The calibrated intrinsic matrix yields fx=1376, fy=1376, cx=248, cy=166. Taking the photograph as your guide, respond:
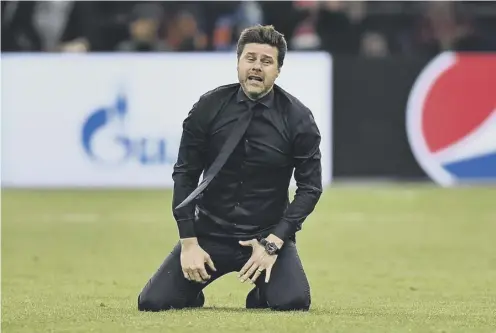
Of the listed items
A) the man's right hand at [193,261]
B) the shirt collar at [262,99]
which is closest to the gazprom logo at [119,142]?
the shirt collar at [262,99]

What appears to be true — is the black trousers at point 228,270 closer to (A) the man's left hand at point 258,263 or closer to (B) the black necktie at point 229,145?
(A) the man's left hand at point 258,263

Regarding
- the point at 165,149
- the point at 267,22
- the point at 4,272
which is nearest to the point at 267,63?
the point at 4,272

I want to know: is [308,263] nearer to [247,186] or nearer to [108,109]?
[247,186]

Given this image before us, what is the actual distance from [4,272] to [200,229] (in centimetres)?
304

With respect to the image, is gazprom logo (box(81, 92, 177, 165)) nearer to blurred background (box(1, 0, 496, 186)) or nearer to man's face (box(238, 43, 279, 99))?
blurred background (box(1, 0, 496, 186))

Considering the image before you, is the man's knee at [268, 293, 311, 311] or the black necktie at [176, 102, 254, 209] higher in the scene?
the black necktie at [176, 102, 254, 209]

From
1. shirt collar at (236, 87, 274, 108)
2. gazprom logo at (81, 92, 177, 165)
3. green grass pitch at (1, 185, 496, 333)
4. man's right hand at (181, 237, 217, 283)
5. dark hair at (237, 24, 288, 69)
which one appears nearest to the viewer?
green grass pitch at (1, 185, 496, 333)

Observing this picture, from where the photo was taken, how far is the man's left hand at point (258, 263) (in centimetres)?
823

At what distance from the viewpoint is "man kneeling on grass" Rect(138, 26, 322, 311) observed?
830cm

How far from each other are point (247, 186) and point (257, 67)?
78cm

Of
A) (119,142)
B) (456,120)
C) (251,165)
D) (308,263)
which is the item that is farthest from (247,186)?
(456,120)

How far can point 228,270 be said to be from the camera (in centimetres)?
869

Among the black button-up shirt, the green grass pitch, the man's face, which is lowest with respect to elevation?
Answer: the green grass pitch

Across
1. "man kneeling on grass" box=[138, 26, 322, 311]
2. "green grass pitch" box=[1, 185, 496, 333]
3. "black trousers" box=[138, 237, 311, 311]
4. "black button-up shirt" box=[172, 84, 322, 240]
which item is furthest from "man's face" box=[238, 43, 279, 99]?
"green grass pitch" box=[1, 185, 496, 333]
